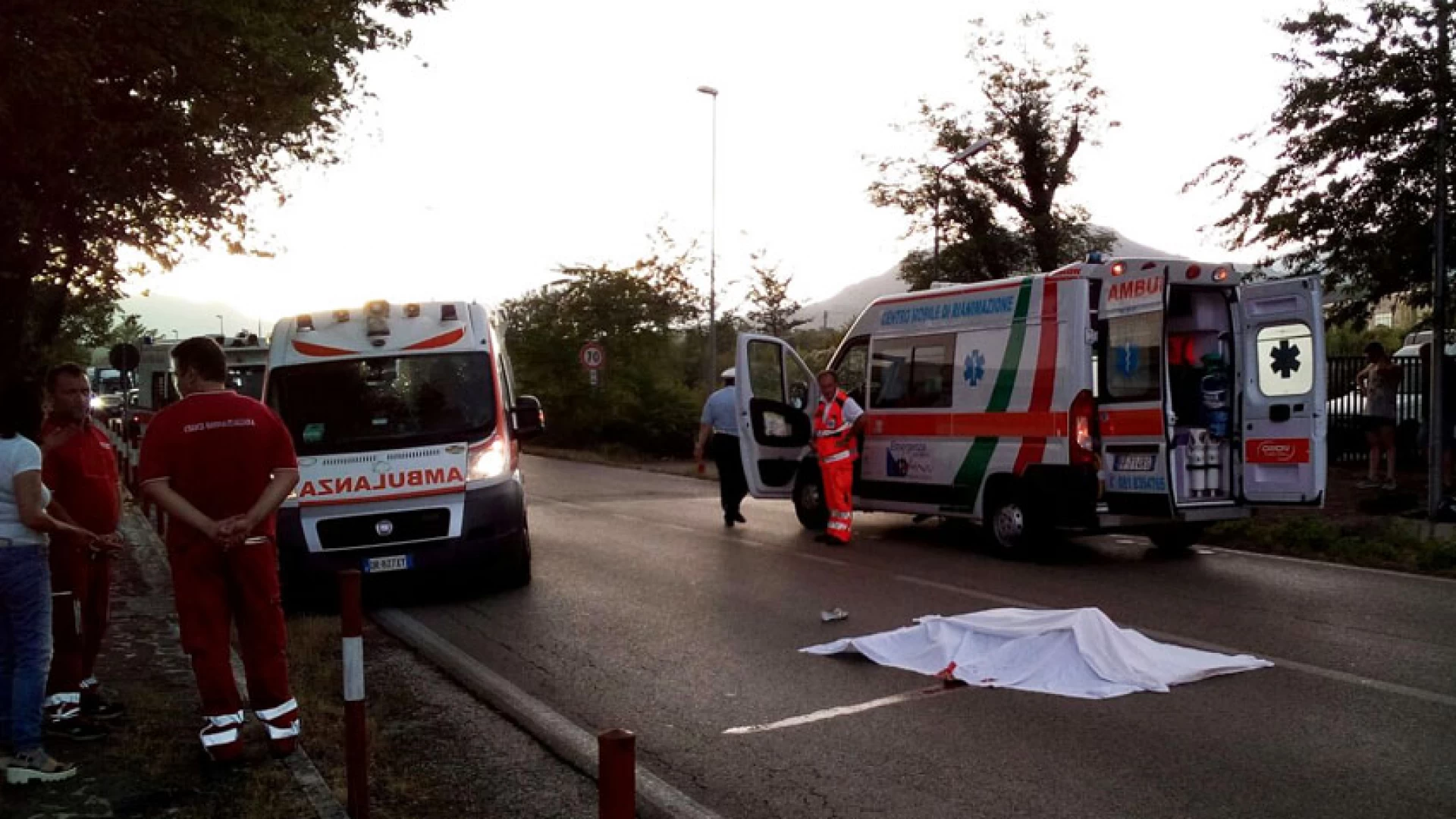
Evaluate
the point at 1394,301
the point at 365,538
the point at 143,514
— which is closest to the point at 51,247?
the point at 143,514

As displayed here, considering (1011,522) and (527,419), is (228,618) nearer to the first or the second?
(527,419)

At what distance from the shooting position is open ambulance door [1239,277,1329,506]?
10.2m

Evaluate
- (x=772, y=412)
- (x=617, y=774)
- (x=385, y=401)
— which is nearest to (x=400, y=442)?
(x=385, y=401)

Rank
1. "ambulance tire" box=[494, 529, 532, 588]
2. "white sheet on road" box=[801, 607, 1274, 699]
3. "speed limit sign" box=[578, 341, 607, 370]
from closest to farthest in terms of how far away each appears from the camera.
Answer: "white sheet on road" box=[801, 607, 1274, 699] → "ambulance tire" box=[494, 529, 532, 588] → "speed limit sign" box=[578, 341, 607, 370]

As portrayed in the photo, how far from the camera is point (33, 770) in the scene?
4820 mm

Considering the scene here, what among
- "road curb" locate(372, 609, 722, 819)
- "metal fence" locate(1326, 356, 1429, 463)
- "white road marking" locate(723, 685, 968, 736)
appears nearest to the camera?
"road curb" locate(372, 609, 722, 819)

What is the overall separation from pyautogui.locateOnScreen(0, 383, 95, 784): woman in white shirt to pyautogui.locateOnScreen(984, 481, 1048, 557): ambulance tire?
769 centimetres

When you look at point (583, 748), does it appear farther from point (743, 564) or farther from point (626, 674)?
point (743, 564)

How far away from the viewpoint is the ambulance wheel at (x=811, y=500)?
517 inches

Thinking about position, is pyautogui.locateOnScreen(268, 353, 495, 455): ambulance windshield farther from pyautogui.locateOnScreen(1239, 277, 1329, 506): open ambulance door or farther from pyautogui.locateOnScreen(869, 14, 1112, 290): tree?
pyautogui.locateOnScreen(869, 14, 1112, 290): tree

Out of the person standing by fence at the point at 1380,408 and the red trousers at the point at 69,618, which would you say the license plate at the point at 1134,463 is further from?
the red trousers at the point at 69,618

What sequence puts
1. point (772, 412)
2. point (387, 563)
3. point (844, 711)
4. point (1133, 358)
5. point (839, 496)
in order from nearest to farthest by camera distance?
point (844, 711), point (387, 563), point (1133, 358), point (839, 496), point (772, 412)

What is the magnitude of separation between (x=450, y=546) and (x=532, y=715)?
3.26 metres

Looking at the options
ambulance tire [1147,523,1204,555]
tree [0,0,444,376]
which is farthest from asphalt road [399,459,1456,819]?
tree [0,0,444,376]
